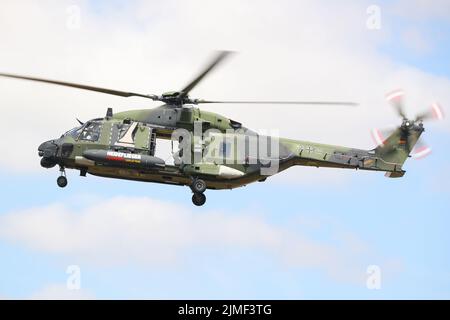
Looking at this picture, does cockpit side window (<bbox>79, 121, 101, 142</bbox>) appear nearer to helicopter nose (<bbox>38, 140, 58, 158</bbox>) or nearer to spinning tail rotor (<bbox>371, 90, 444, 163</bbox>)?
helicopter nose (<bbox>38, 140, 58, 158</bbox>)

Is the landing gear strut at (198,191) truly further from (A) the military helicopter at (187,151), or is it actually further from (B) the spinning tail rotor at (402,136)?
(B) the spinning tail rotor at (402,136)

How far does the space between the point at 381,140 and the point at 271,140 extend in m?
4.43

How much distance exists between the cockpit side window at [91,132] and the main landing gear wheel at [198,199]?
4341mm

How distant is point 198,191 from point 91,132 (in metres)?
4.72

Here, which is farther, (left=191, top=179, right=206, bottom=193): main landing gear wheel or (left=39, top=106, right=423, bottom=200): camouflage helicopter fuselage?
(left=191, top=179, right=206, bottom=193): main landing gear wheel

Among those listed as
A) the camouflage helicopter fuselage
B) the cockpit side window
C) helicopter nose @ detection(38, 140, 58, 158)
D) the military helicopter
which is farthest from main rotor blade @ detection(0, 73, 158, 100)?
helicopter nose @ detection(38, 140, 58, 158)

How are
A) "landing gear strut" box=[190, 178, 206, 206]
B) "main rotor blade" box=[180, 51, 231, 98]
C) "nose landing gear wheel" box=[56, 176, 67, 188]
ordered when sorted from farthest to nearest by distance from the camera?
"landing gear strut" box=[190, 178, 206, 206], "nose landing gear wheel" box=[56, 176, 67, 188], "main rotor blade" box=[180, 51, 231, 98]

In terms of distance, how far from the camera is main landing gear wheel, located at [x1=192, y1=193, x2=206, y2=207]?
111 ft

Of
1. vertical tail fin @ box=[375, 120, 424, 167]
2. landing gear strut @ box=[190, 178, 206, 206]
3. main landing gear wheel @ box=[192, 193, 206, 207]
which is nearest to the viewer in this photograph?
landing gear strut @ box=[190, 178, 206, 206]

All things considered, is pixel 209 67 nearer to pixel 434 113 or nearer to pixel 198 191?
pixel 198 191

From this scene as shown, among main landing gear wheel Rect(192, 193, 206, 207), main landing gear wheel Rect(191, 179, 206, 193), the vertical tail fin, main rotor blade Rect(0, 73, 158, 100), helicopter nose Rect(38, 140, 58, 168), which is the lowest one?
main landing gear wheel Rect(192, 193, 206, 207)

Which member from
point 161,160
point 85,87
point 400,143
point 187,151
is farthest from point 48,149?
point 400,143

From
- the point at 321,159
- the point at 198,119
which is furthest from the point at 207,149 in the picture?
the point at 321,159

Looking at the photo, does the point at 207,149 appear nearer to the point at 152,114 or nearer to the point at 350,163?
the point at 152,114
